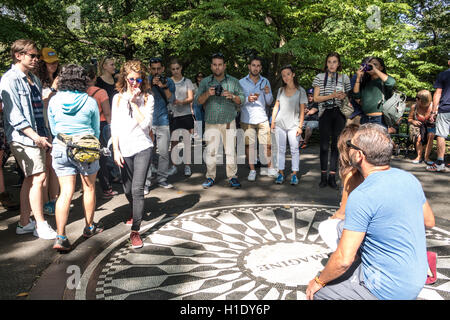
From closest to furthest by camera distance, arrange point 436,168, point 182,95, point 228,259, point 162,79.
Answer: point 228,259, point 162,79, point 182,95, point 436,168

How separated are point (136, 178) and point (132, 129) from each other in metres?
0.54

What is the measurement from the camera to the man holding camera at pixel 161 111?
6.67m

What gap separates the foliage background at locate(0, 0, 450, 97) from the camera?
35.2ft

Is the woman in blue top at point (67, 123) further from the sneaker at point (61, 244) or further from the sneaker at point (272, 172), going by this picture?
the sneaker at point (272, 172)

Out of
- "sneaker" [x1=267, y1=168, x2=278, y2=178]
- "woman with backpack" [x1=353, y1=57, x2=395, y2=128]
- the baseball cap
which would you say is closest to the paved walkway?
"sneaker" [x1=267, y1=168, x2=278, y2=178]

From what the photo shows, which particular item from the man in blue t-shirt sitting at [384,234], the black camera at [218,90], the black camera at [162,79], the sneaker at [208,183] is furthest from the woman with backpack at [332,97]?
the man in blue t-shirt sitting at [384,234]

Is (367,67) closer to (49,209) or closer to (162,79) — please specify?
(162,79)

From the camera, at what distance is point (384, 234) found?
219 cm

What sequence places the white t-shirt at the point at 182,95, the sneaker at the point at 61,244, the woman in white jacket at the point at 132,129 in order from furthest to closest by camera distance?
the white t-shirt at the point at 182,95 < the woman in white jacket at the point at 132,129 < the sneaker at the point at 61,244

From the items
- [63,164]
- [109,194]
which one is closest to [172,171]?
[109,194]

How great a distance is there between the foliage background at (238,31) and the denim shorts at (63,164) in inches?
236

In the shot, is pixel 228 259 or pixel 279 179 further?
pixel 279 179

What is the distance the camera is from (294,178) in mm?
6891

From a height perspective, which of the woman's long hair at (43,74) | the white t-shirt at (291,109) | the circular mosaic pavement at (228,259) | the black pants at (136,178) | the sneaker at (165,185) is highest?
the woman's long hair at (43,74)
